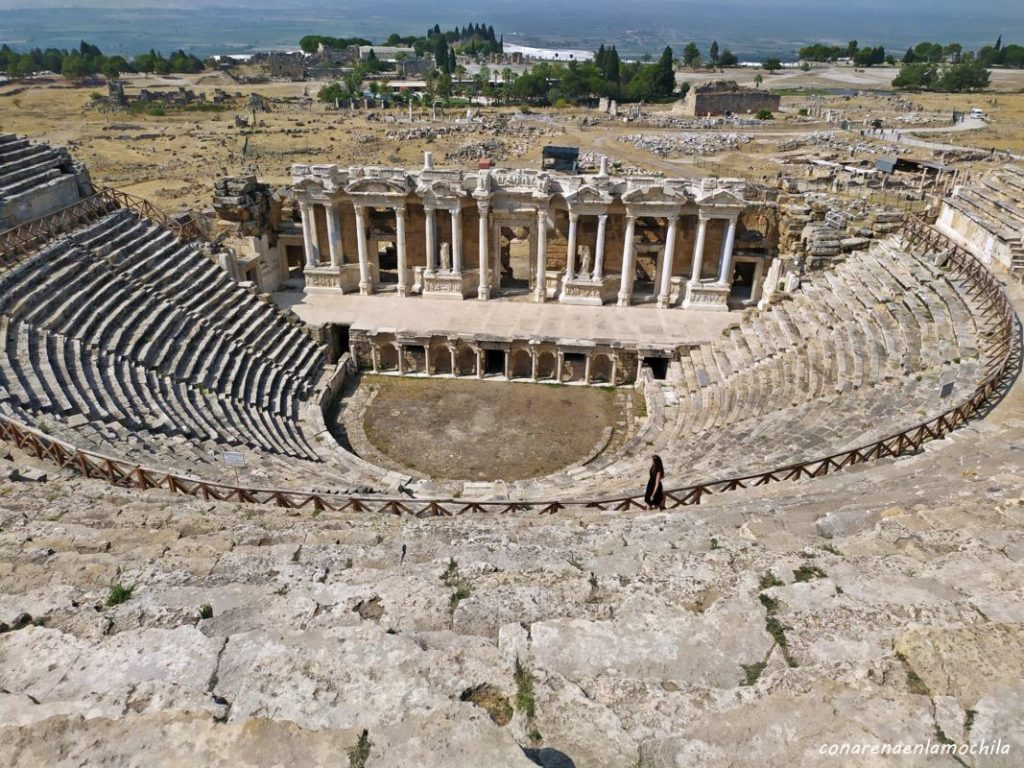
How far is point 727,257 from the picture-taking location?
91.5 ft

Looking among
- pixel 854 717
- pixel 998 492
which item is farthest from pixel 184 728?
pixel 998 492

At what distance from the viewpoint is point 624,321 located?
27266mm

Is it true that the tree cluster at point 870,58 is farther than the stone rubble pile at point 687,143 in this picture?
Yes

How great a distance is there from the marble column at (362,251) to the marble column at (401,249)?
1.28 meters

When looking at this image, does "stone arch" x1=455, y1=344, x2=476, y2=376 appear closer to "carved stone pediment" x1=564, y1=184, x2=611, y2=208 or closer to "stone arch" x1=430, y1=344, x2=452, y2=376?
"stone arch" x1=430, y1=344, x2=452, y2=376

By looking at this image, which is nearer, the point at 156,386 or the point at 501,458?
the point at 156,386

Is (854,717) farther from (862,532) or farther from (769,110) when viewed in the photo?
(769,110)

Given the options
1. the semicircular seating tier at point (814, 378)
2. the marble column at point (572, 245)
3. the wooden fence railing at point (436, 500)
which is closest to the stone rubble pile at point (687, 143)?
the marble column at point (572, 245)

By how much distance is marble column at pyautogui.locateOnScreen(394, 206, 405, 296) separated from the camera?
2820cm

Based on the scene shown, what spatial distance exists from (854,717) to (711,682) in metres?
1.11

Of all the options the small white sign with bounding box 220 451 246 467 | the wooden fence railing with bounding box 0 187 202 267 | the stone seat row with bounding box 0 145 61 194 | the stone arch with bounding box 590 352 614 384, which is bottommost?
the stone arch with bounding box 590 352 614 384

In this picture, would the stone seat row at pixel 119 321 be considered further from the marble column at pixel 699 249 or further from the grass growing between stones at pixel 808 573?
the grass growing between stones at pixel 808 573

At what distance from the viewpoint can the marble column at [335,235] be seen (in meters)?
28.5

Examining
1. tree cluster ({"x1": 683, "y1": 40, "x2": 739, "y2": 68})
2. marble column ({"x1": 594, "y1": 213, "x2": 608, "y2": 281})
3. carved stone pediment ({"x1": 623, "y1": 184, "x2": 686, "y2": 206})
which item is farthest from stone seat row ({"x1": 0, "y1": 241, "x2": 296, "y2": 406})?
tree cluster ({"x1": 683, "y1": 40, "x2": 739, "y2": 68})
